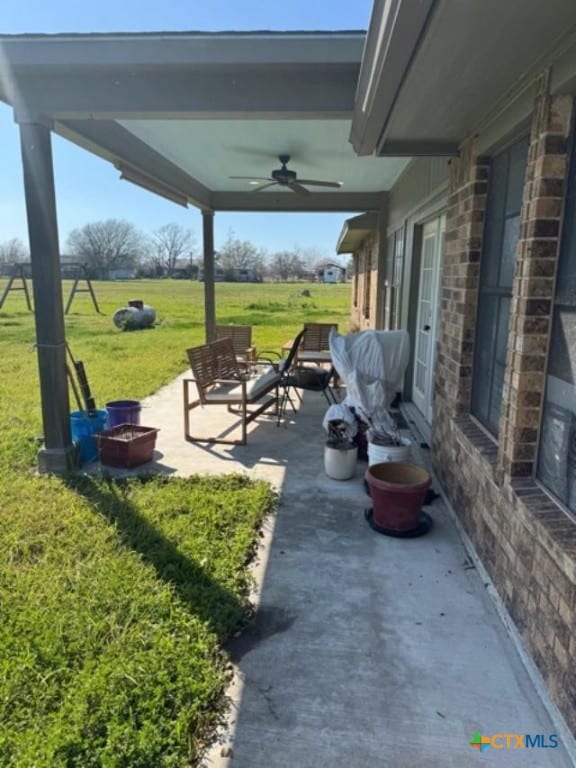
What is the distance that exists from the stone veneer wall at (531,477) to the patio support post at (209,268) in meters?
6.03

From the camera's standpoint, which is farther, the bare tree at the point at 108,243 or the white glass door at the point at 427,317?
the bare tree at the point at 108,243

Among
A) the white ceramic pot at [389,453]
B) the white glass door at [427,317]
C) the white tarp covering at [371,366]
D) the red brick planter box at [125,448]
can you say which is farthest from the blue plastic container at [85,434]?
the white glass door at [427,317]

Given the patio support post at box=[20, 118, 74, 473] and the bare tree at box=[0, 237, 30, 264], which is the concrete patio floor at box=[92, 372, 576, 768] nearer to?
the patio support post at box=[20, 118, 74, 473]

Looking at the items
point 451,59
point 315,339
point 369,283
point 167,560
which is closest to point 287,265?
point 369,283

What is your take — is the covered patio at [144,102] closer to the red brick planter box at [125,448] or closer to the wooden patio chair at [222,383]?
the red brick planter box at [125,448]

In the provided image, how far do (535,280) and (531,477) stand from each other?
34.4 inches

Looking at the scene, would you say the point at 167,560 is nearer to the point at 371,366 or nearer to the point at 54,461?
the point at 54,461

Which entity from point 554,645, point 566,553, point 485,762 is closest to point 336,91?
point 566,553

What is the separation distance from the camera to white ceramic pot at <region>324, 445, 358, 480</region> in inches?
154

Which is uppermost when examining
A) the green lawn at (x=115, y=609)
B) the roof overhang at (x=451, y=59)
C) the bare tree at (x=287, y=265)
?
the bare tree at (x=287, y=265)

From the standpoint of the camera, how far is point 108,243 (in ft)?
136

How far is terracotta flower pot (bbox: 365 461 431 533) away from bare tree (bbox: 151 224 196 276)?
1894 inches

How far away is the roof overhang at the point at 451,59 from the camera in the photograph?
1.65m

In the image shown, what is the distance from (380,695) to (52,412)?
3.21 meters
